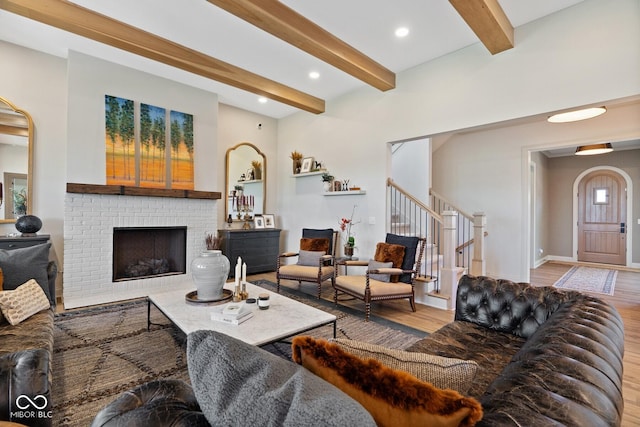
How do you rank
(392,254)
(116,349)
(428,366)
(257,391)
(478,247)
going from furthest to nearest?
(478,247) → (392,254) → (116,349) → (428,366) → (257,391)

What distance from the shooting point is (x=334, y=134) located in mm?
5254

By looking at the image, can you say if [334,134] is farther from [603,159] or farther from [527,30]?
[603,159]

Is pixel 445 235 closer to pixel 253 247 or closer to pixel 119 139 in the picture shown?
pixel 253 247

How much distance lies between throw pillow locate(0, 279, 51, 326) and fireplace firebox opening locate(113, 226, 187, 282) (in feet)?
6.12

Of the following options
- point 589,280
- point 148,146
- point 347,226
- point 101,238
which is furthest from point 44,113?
point 589,280

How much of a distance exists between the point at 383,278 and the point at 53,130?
4705mm

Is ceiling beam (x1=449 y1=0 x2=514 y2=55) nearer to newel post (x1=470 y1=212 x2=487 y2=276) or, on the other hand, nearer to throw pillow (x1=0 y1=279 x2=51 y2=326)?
newel post (x1=470 y1=212 x2=487 y2=276)

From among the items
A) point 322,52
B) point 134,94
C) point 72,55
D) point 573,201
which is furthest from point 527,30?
point 573,201

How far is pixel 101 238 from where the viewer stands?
4.03m

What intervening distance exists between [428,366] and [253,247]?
4.82 m

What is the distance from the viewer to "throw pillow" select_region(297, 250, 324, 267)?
4.50 m

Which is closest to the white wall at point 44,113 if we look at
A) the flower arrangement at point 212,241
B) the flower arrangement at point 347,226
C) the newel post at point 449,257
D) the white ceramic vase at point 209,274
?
the flower arrangement at point 212,241

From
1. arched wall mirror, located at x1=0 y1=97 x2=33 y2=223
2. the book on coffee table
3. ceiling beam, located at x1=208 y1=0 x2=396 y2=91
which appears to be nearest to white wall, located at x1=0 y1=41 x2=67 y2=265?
arched wall mirror, located at x1=0 y1=97 x2=33 y2=223

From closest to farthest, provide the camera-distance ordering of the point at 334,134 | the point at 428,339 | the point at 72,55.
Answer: the point at 428,339 < the point at 72,55 < the point at 334,134
